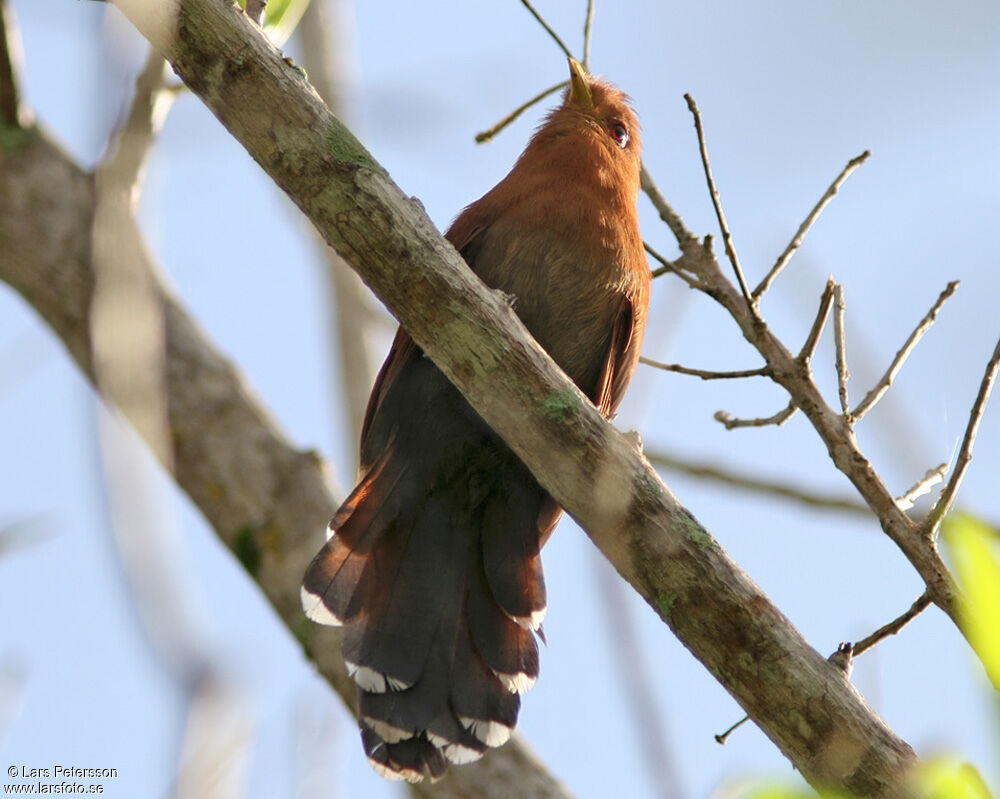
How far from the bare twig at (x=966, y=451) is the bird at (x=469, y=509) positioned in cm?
150

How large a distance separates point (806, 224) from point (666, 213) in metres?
0.45

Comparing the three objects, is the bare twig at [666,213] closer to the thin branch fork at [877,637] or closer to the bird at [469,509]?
the bird at [469,509]

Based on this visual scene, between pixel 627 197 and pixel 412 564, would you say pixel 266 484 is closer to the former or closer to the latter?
pixel 412 564

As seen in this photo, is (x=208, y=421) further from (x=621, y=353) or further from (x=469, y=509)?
(x=621, y=353)

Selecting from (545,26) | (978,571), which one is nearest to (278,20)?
(545,26)

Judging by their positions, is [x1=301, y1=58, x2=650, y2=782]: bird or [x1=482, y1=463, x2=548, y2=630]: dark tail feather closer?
[x1=301, y1=58, x2=650, y2=782]: bird

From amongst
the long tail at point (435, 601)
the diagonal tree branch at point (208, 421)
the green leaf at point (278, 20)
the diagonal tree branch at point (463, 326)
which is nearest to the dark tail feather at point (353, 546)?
the long tail at point (435, 601)

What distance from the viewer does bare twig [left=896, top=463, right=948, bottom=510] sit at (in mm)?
2930

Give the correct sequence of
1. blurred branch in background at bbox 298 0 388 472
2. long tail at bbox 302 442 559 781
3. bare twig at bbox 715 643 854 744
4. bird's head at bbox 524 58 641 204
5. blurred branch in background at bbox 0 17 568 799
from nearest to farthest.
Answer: bare twig at bbox 715 643 854 744
long tail at bbox 302 442 559 781
bird's head at bbox 524 58 641 204
blurred branch in background at bbox 0 17 568 799
blurred branch in background at bbox 298 0 388 472

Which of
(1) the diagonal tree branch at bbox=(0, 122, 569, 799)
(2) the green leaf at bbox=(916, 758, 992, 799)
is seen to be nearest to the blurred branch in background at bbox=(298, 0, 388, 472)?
(1) the diagonal tree branch at bbox=(0, 122, 569, 799)

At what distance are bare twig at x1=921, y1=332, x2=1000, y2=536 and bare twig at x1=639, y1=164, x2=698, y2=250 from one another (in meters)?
1.04

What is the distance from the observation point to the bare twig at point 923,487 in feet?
9.61

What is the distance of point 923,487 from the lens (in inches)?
119

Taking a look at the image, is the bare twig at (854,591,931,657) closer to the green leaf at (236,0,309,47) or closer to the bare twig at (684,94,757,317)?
the bare twig at (684,94,757,317)
